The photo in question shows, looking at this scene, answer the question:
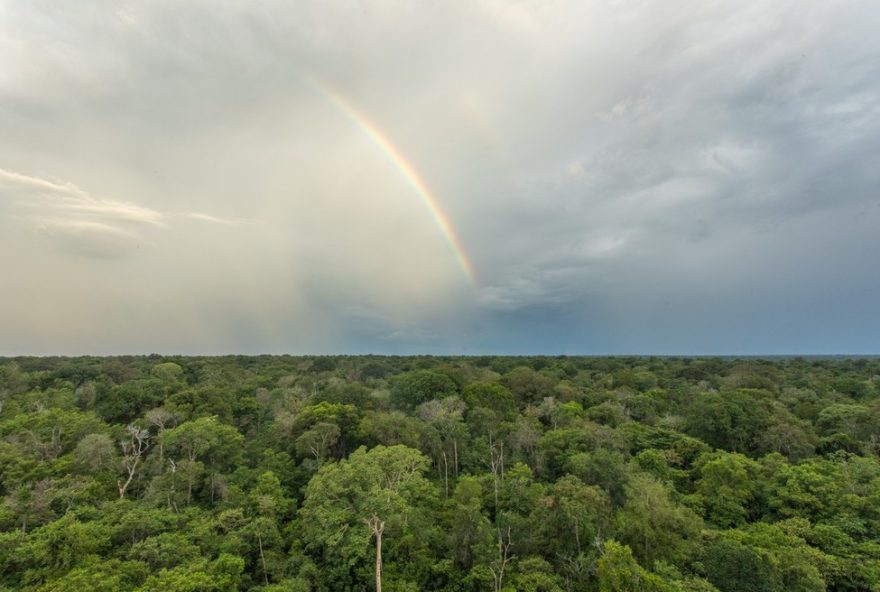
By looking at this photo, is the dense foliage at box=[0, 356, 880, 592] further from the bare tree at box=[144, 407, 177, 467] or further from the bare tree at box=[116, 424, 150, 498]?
the bare tree at box=[116, 424, 150, 498]

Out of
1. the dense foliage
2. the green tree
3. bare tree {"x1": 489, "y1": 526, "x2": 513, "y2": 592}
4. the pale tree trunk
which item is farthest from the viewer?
the green tree

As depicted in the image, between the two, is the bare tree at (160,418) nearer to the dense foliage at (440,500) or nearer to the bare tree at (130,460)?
the dense foliage at (440,500)

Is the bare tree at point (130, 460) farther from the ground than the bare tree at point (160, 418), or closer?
closer

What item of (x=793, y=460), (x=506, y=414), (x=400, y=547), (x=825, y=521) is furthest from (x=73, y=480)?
(x=793, y=460)

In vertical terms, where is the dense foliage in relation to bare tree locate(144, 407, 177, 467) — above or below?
below

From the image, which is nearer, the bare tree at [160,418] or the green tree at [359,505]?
the green tree at [359,505]

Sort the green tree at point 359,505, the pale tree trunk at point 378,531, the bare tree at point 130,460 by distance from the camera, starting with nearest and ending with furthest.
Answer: the pale tree trunk at point 378,531 → the green tree at point 359,505 → the bare tree at point 130,460

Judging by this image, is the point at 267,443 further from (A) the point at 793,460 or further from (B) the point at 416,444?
(A) the point at 793,460

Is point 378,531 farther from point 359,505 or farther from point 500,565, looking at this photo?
point 500,565

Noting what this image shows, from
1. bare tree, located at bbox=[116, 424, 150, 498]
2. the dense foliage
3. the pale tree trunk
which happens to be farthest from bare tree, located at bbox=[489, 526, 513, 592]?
bare tree, located at bbox=[116, 424, 150, 498]

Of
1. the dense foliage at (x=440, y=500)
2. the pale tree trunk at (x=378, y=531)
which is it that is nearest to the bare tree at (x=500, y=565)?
the dense foliage at (x=440, y=500)
